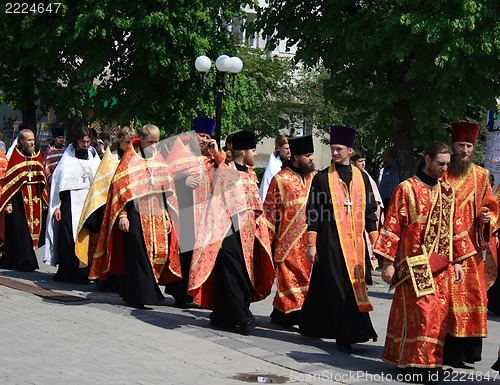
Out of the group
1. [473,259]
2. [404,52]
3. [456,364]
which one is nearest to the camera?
[456,364]

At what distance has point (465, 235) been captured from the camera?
7000 mm

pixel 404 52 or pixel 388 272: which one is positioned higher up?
pixel 404 52

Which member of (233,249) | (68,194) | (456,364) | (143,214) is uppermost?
(68,194)

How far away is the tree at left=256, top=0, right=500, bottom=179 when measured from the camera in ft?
56.4

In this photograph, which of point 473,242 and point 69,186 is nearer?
point 473,242

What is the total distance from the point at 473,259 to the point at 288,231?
217 cm

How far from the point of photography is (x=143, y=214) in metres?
9.69

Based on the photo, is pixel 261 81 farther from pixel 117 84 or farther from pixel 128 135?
pixel 128 135

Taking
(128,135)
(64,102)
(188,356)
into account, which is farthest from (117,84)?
(188,356)

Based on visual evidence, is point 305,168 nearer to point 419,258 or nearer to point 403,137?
point 419,258

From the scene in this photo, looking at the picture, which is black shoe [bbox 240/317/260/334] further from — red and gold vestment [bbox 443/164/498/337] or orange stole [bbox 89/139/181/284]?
red and gold vestment [bbox 443/164/498/337]

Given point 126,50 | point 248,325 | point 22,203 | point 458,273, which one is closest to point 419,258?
point 458,273

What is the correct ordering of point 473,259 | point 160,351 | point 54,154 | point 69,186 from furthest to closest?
point 54,154 → point 69,186 → point 473,259 → point 160,351

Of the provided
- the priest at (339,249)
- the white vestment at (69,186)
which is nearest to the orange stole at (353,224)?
the priest at (339,249)
